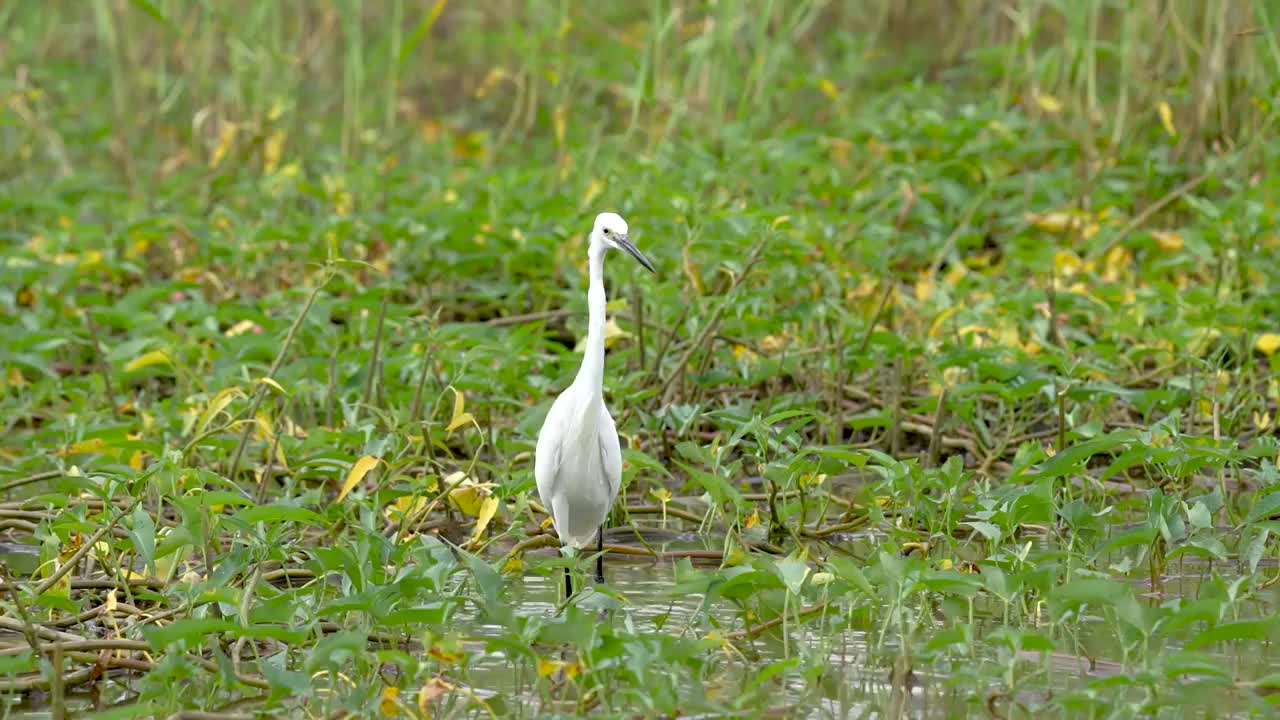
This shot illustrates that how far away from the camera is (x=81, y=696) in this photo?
11.2 feet

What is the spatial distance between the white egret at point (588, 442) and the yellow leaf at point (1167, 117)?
416cm

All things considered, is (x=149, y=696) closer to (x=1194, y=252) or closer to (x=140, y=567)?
(x=140, y=567)

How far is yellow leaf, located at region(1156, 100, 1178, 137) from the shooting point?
7551 millimetres

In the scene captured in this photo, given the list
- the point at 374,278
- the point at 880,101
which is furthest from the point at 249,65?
the point at 880,101

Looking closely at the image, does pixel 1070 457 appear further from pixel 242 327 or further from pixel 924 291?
pixel 242 327

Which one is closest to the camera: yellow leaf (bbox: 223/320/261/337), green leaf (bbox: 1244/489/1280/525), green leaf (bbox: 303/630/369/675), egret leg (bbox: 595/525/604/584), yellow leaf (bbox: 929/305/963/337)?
green leaf (bbox: 303/630/369/675)

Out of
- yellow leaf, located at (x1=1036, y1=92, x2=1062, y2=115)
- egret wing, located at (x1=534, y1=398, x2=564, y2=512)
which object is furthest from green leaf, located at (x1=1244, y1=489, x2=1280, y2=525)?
yellow leaf, located at (x1=1036, y1=92, x2=1062, y2=115)

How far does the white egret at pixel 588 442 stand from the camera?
4.03 m

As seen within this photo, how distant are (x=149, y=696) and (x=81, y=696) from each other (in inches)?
14.1

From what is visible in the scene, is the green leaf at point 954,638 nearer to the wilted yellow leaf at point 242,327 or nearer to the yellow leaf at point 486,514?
the yellow leaf at point 486,514

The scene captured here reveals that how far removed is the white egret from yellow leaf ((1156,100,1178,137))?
164 inches

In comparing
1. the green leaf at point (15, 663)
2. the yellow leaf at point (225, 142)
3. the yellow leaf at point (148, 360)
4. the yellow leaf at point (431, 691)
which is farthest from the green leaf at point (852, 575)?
the yellow leaf at point (225, 142)

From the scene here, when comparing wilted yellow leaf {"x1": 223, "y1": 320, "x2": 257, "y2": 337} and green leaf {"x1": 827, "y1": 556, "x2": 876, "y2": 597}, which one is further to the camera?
wilted yellow leaf {"x1": 223, "y1": 320, "x2": 257, "y2": 337}

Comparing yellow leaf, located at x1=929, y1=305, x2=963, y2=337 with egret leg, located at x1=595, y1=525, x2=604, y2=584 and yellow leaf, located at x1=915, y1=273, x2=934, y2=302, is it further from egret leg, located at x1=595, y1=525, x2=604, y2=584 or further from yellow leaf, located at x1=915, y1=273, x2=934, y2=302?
egret leg, located at x1=595, y1=525, x2=604, y2=584
